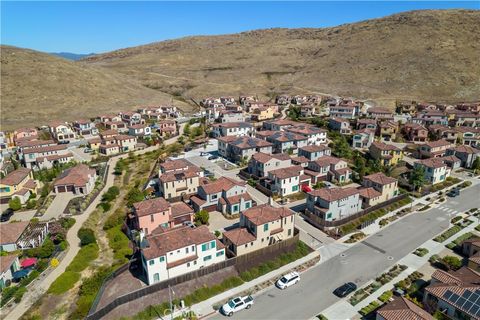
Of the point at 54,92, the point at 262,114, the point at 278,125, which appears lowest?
the point at 278,125

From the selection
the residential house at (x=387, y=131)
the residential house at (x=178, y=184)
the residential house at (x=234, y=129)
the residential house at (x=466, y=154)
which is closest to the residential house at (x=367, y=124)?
the residential house at (x=387, y=131)

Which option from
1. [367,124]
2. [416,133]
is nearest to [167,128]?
[367,124]

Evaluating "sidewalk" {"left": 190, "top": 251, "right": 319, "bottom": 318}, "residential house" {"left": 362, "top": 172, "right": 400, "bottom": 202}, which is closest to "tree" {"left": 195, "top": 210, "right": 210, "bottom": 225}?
"sidewalk" {"left": 190, "top": 251, "right": 319, "bottom": 318}

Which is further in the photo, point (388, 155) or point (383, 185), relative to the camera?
point (388, 155)

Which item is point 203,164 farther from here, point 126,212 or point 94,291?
point 94,291

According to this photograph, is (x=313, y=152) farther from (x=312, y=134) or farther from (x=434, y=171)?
(x=434, y=171)

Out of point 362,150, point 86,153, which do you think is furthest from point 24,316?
point 362,150

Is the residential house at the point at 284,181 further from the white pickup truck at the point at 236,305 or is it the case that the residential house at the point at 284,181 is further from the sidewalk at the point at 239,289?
the white pickup truck at the point at 236,305
